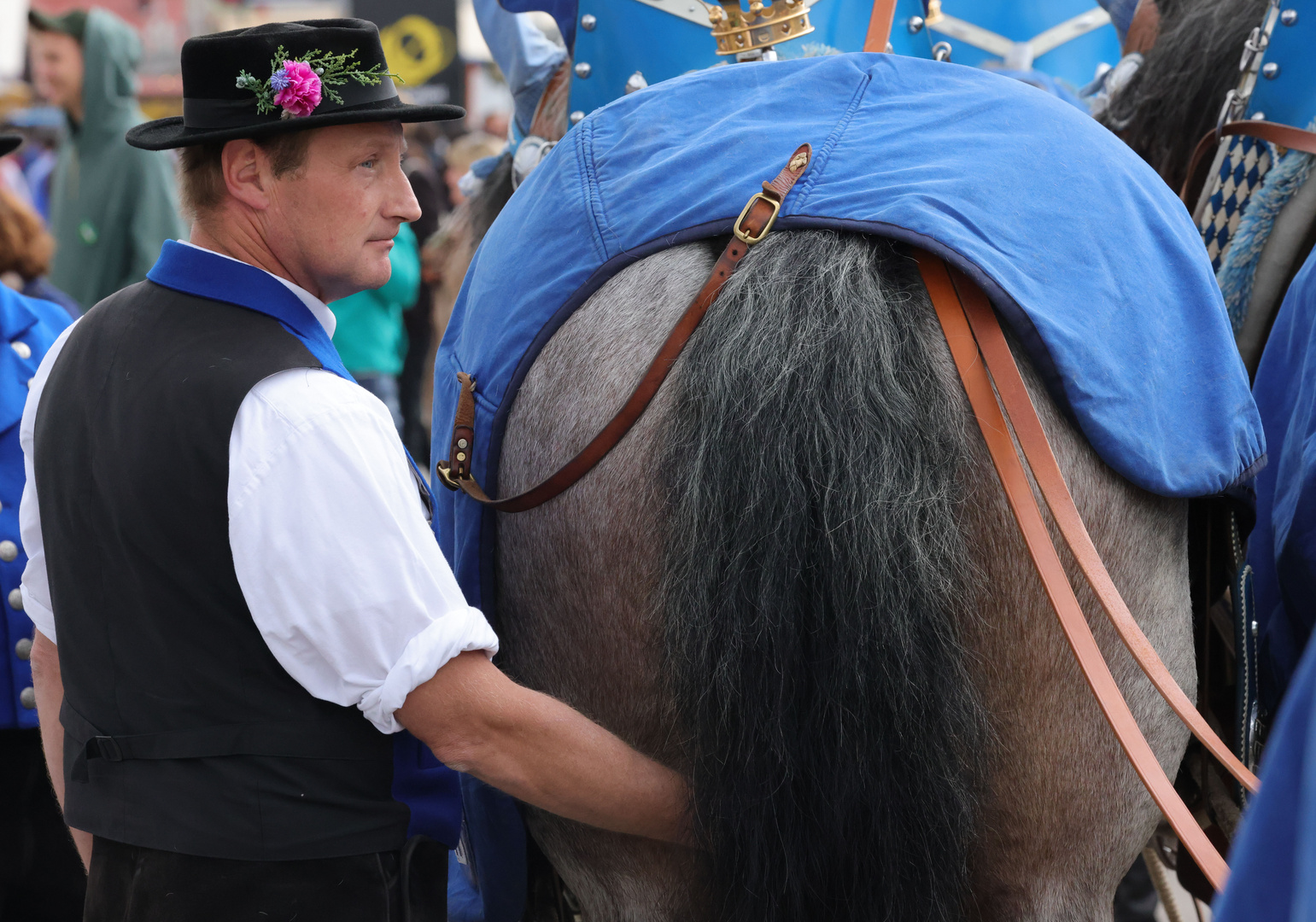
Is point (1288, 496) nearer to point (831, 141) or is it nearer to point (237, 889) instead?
point (831, 141)

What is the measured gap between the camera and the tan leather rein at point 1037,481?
1210 mm

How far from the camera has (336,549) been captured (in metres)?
1.17

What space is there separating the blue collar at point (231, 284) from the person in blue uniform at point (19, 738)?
0.87m

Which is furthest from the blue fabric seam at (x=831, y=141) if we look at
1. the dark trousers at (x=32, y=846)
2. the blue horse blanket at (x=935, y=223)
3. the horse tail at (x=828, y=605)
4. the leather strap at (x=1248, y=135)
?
the dark trousers at (x=32, y=846)

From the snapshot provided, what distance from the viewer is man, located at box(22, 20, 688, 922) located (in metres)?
1.18

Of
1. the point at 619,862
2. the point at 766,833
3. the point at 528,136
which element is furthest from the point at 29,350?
the point at 766,833

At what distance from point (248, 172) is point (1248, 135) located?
1.65 m

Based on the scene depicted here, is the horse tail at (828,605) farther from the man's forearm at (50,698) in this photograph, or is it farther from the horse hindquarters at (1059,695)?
the man's forearm at (50,698)

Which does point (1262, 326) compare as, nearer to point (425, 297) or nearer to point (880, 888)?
point (880, 888)

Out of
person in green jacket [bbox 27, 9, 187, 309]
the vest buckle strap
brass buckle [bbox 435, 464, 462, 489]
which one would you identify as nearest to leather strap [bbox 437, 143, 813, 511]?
brass buckle [bbox 435, 464, 462, 489]

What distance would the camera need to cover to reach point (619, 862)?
4.72 feet

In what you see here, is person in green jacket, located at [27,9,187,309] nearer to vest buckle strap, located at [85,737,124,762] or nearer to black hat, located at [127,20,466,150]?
black hat, located at [127,20,466,150]

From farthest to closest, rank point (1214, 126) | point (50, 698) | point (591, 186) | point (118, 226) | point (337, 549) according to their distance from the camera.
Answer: point (118, 226), point (1214, 126), point (50, 698), point (591, 186), point (337, 549)

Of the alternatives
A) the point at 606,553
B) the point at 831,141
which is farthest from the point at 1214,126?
the point at 606,553
